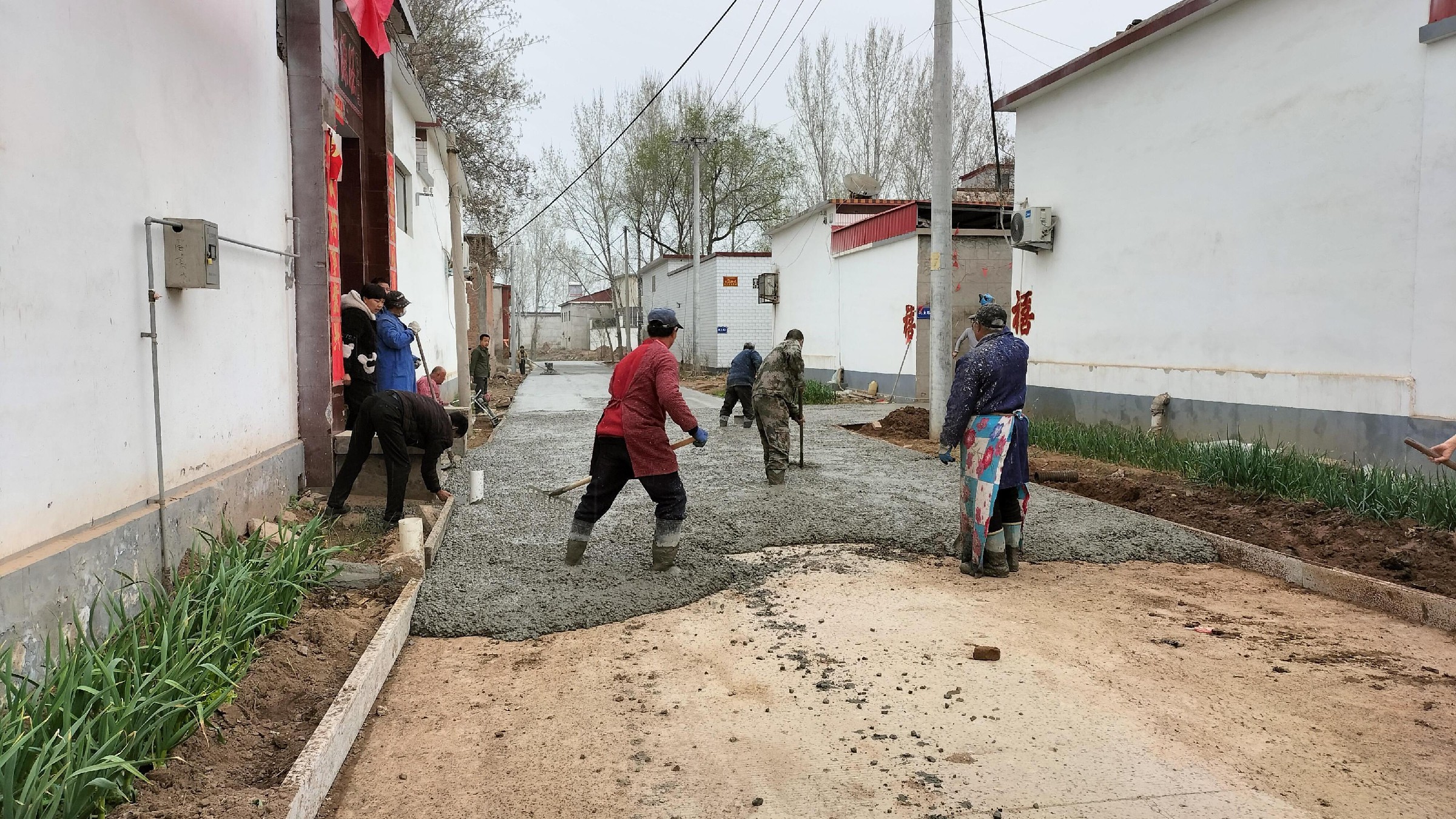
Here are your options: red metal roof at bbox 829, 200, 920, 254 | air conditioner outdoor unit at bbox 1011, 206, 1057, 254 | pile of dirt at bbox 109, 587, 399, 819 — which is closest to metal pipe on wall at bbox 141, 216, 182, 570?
pile of dirt at bbox 109, 587, 399, 819

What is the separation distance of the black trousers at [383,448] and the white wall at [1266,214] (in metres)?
7.67

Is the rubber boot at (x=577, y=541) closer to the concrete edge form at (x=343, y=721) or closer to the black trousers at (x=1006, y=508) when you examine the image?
the concrete edge form at (x=343, y=721)

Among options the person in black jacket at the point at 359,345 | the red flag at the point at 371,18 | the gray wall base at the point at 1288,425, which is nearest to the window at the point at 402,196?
the red flag at the point at 371,18

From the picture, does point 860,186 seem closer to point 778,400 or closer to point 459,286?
point 459,286

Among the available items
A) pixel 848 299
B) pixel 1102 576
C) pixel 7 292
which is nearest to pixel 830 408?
pixel 848 299

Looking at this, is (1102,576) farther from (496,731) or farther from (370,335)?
(370,335)

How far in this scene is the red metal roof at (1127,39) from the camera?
10.1 metres

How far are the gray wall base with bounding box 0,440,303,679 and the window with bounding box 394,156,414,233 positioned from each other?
832 cm

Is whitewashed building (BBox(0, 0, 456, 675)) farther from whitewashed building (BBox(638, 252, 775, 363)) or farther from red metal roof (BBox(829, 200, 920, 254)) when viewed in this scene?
whitewashed building (BBox(638, 252, 775, 363))

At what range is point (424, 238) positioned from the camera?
16203 mm

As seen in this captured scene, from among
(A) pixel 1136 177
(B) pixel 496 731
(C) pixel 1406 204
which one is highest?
(A) pixel 1136 177

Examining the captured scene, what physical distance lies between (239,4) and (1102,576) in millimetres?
6396

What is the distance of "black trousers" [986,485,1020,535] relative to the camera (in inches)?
232

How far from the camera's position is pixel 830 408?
17359mm
